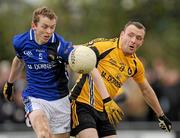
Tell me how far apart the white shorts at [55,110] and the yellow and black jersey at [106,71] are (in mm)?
254

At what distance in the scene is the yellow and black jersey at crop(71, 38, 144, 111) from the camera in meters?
11.6

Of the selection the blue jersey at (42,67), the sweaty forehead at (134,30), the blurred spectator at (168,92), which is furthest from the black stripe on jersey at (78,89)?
the blurred spectator at (168,92)

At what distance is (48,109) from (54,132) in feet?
1.32

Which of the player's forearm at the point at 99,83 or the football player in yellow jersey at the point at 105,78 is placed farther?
the football player in yellow jersey at the point at 105,78

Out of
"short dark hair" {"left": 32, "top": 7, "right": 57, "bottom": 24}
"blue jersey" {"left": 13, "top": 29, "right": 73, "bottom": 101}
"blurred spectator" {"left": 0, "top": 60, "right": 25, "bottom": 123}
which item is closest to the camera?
"short dark hair" {"left": 32, "top": 7, "right": 57, "bottom": 24}

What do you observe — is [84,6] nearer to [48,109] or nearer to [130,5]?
[130,5]

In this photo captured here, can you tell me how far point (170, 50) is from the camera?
25188mm

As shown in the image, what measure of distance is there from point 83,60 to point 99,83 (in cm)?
44

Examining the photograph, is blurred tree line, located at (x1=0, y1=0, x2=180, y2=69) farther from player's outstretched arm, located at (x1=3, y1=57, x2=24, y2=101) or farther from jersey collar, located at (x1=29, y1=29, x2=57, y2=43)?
jersey collar, located at (x1=29, y1=29, x2=57, y2=43)

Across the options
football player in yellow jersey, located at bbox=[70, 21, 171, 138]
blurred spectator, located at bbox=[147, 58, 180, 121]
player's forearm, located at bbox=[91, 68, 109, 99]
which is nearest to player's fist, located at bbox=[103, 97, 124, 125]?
player's forearm, located at bbox=[91, 68, 109, 99]

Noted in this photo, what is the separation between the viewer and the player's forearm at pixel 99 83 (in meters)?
10.9

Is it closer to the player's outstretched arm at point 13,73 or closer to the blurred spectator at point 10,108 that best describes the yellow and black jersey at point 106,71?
the player's outstretched arm at point 13,73

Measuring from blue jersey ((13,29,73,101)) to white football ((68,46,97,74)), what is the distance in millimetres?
391

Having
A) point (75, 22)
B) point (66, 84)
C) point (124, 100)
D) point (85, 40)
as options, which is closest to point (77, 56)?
point (66, 84)
